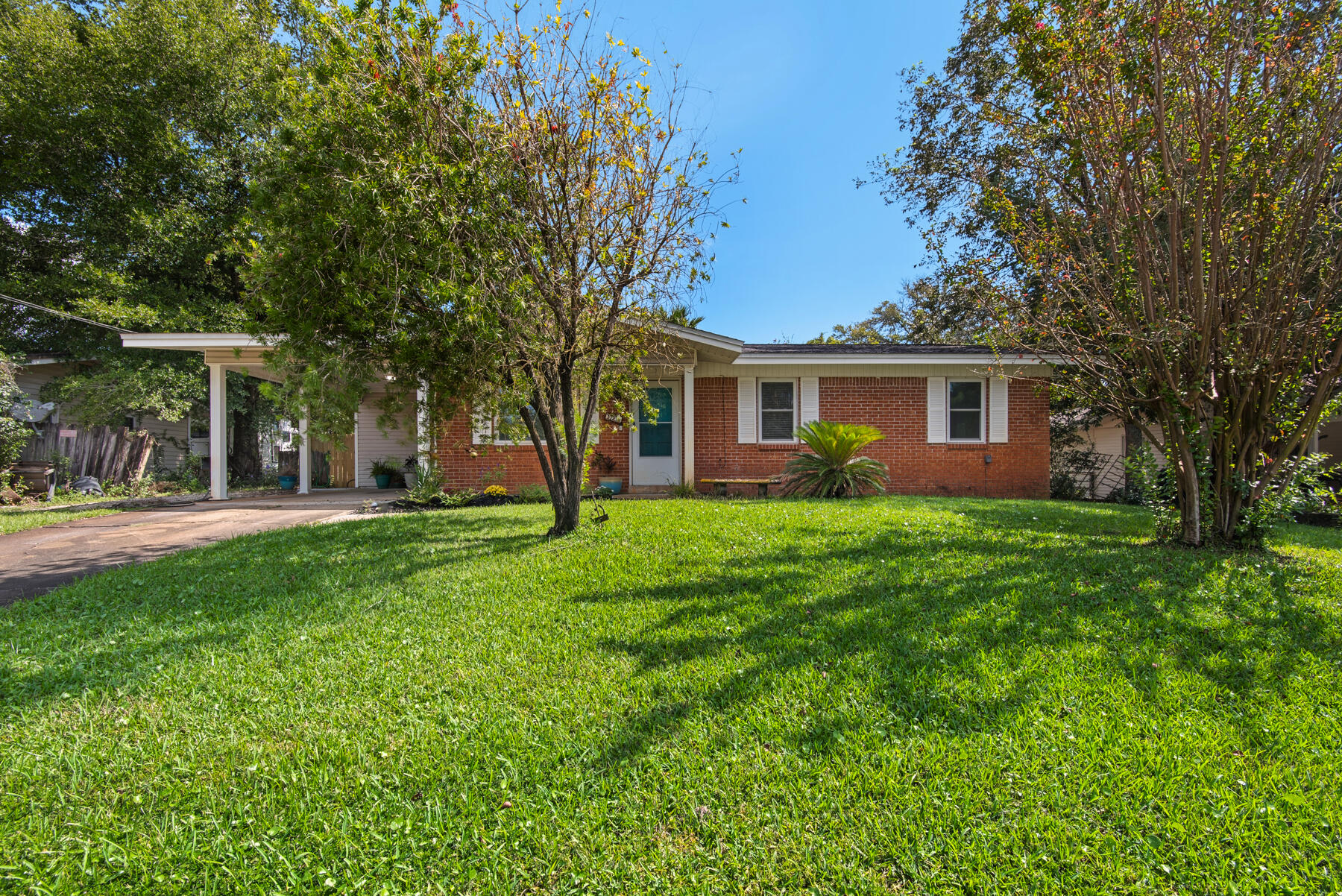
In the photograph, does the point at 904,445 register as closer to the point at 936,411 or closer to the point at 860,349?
the point at 936,411

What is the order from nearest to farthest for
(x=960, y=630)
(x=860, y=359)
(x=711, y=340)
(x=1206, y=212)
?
(x=960, y=630)
(x=1206, y=212)
(x=711, y=340)
(x=860, y=359)

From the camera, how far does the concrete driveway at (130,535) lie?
18.7 ft

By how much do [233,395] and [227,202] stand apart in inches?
217

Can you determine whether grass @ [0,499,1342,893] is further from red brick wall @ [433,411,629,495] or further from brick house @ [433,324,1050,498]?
brick house @ [433,324,1050,498]

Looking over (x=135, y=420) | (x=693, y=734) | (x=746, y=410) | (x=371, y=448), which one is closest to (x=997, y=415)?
(x=746, y=410)

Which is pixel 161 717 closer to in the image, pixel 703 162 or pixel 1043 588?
pixel 1043 588

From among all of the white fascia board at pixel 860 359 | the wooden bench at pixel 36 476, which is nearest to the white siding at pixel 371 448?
the wooden bench at pixel 36 476

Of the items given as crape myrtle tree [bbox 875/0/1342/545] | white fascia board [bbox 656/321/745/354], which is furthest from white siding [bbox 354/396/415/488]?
crape myrtle tree [bbox 875/0/1342/545]

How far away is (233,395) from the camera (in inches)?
632

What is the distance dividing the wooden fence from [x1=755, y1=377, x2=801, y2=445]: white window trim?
14045mm

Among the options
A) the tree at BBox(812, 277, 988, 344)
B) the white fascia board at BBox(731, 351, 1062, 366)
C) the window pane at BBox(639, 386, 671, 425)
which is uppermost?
the tree at BBox(812, 277, 988, 344)

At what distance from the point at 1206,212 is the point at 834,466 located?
18.6ft

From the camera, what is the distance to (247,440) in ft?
56.3

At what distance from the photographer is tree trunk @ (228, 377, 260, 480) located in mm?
16750
